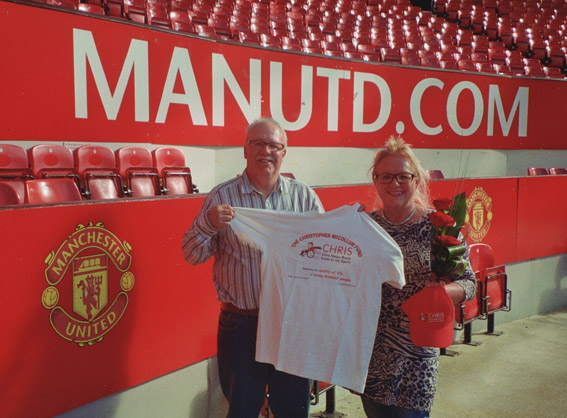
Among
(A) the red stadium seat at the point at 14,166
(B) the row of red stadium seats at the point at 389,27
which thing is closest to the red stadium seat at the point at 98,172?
(A) the red stadium seat at the point at 14,166

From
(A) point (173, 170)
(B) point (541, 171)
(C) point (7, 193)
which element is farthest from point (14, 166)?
(B) point (541, 171)

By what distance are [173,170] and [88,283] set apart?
3150 mm

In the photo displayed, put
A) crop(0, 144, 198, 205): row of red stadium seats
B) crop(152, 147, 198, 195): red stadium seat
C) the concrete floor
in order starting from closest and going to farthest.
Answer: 1. the concrete floor
2. crop(0, 144, 198, 205): row of red stadium seats
3. crop(152, 147, 198, 195): red stadium seat

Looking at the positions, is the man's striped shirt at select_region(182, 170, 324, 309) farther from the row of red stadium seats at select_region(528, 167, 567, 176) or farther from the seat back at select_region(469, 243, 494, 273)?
the row of red stadium seats at select_region(528, 167, 567, 176)

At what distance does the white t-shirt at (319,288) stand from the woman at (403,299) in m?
0.08

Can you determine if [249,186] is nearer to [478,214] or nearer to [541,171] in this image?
[478,214]

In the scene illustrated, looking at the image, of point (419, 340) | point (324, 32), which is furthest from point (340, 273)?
point (324, 32)

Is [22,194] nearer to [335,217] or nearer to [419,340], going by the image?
[335,217]

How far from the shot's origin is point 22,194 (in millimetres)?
4469

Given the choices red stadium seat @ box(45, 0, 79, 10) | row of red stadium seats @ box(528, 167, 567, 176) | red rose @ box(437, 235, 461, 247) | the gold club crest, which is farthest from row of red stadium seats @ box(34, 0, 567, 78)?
red rose @ box(437, 235, 461, 247)

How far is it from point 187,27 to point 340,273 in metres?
6.63

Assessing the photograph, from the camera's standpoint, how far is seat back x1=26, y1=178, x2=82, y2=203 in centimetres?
392

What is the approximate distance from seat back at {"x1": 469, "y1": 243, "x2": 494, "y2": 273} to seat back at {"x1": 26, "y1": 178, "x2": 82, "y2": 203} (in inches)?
135

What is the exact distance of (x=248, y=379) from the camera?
7.57ft
